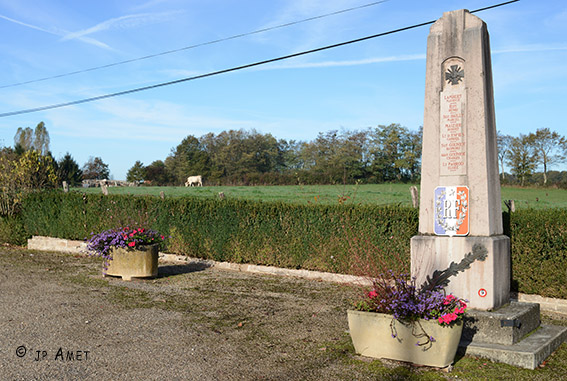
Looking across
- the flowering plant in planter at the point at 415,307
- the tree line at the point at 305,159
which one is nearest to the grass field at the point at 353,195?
the tree line at the point at 305,159

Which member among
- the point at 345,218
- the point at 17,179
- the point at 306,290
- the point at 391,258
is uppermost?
the point at 17,179

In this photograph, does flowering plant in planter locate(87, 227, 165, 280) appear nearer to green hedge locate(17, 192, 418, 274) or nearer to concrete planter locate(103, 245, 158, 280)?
concrete planter locate(103, 245, 158, 280)

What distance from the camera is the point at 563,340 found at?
6.31 m

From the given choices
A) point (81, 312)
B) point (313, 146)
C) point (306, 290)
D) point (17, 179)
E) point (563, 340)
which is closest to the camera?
point (563, 340)

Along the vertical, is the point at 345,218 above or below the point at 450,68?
below

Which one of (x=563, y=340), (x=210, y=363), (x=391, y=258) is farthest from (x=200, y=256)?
(x=563, y=340)

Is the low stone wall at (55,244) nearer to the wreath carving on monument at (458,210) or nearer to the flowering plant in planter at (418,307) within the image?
the wreath carving on monument at (458,210)

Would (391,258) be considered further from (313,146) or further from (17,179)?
(313,146)

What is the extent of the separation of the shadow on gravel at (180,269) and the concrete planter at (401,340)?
22.7 feet

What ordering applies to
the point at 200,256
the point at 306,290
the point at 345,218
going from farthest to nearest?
the point at 200,256 < the point at 345,218 < the point at 306,290

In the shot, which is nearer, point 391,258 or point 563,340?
point 563,340

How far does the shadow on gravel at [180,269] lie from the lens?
11.7 meters

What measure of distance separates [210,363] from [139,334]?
152cm

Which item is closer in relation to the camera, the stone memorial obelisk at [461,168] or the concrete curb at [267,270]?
the stone memorial obelisk at [461,168]
